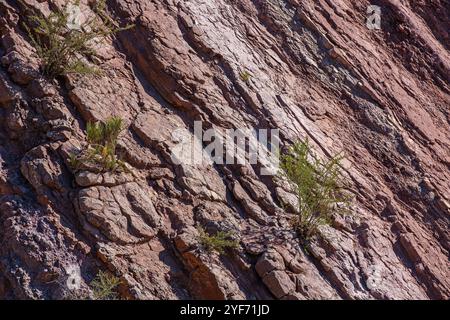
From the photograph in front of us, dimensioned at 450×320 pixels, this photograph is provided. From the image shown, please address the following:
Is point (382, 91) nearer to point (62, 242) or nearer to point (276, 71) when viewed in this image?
point (276, 71)

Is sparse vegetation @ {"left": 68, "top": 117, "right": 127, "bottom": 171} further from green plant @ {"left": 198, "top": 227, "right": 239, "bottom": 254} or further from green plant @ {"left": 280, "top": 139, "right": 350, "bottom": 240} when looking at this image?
green plant @ {"left": 280, "top": 139, "right": 350, "bottom": 240}

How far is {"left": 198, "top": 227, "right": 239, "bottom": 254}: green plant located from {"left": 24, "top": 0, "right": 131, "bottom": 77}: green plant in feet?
5.81

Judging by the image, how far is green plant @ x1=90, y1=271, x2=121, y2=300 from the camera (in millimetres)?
4633

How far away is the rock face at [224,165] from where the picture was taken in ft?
16.2

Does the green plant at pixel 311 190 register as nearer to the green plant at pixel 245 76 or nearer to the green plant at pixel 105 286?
the green plant at pixel 245 76

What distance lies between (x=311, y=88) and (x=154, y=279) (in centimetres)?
279

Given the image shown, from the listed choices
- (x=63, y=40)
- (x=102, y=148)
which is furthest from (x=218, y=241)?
(x=63, y=40)

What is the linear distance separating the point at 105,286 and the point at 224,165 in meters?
1.57

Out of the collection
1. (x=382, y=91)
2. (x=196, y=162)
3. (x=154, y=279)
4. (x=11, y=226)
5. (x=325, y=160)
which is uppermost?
(x=382, y=91)

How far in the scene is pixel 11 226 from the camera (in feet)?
15.9

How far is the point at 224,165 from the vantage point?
18.6 feet

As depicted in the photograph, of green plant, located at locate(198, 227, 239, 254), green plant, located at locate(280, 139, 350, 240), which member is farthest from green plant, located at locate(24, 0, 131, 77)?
green plant, located at locate(280, 139, 350, 240)

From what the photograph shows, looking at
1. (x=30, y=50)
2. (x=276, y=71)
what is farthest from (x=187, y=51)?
(x=30, y=50)

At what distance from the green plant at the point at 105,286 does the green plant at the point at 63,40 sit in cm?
184
